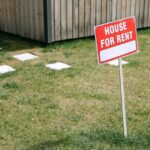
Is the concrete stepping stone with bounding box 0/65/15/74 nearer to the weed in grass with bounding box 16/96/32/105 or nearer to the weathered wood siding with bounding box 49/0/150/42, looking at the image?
the weed in grass with bounding box 16/96/32/105

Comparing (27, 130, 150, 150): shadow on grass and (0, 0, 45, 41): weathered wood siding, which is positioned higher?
(0, 0, 45, 41): weathered wood siding

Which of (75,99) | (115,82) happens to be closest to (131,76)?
(115,82)

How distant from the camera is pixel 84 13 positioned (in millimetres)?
9508

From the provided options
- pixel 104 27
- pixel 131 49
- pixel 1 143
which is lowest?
pixel 1 143

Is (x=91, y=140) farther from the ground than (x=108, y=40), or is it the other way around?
(x=108, y=40)

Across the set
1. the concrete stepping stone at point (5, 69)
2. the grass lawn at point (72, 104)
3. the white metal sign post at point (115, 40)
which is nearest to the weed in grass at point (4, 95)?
the grass lawn at point (72, 104)

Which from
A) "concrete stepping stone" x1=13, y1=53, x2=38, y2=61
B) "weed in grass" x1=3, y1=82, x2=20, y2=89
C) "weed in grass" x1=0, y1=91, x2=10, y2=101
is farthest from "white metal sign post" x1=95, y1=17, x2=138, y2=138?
"concrete stepping stone" x1=13, y1=53, x2=38, y2=61

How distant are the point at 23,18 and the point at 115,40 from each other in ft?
18.6

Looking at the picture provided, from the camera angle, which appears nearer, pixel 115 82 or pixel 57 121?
pixel 57 121

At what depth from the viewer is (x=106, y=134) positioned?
4609 millimetres

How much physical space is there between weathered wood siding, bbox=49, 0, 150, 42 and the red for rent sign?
15.3ft

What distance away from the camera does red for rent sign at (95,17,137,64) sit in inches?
165

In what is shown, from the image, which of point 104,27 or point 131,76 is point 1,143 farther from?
point 131,76

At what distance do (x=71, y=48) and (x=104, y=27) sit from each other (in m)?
→ 4.74
